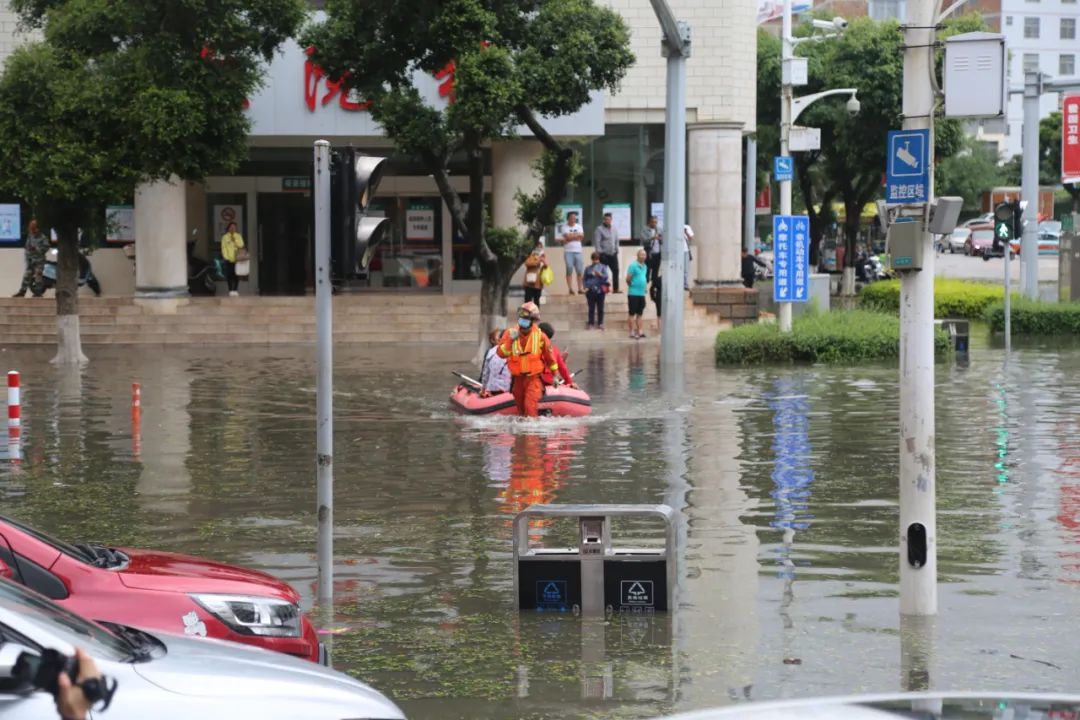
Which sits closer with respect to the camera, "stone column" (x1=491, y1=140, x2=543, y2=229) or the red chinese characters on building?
the red chinese characters on building

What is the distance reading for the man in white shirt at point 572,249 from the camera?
37.1 meters

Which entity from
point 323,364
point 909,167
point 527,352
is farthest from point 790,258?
point 323,364

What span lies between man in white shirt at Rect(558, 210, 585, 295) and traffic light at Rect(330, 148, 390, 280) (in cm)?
2725

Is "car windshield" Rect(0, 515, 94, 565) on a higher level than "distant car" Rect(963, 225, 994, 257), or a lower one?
lower

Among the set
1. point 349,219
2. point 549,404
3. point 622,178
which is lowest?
point 549,404

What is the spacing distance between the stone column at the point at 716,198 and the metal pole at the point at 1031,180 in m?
6.47

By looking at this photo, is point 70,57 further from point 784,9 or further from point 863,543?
point 863,543

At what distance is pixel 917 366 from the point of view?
9422 mm

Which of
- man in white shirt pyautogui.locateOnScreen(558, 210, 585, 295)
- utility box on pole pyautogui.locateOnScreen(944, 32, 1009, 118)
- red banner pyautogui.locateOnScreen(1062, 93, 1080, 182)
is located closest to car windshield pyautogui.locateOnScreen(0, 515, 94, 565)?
utility box on pole pyautogui.locateOnScreen(944, 32, 1009, 118)

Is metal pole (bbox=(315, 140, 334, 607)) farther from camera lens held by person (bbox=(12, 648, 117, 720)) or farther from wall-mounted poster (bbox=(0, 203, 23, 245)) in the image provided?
wall-mounted poster (bbox=(0, 203, 23, 245))

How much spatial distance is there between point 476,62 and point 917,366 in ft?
57.9

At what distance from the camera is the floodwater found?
8.77m

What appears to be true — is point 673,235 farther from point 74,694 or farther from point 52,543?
point 74,694

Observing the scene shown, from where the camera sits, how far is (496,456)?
17.1 metres
